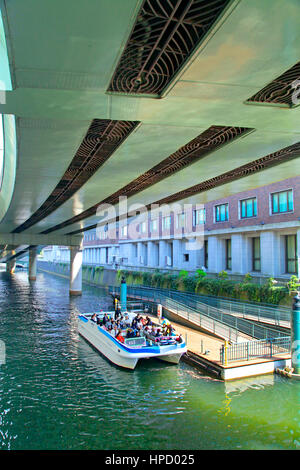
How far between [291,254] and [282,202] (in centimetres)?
453

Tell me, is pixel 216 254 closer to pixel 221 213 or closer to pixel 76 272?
pixel 221 213

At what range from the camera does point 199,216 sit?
4531 cm

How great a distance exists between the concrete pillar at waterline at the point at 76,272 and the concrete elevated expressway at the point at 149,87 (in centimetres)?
3498

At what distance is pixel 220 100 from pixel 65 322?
2401 centimetres

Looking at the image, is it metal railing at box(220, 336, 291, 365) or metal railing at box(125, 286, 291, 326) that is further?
metal railing at box(125, 286, 291, 326)

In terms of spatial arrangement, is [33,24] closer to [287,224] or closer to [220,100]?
[220,100]

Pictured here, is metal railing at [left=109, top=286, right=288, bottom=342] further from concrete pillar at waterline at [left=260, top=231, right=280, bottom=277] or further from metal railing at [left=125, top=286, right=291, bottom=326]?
concrete pillar at waterline at [left=260, top=231, right=280, bottom=277]

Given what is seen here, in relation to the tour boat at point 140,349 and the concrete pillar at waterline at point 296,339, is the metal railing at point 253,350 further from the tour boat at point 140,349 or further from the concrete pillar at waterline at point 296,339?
the tour boat at point 140,349

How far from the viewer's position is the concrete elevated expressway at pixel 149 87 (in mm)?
6164

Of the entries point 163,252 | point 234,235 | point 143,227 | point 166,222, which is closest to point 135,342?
point 234,235

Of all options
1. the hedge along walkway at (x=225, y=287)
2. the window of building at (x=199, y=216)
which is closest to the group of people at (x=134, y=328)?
the hedge along walkway at (x=225, y=287)

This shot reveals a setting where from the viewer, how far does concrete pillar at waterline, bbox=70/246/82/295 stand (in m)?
51.5

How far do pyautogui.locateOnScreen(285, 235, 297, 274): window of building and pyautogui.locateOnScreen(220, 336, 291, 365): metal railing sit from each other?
14.5 m

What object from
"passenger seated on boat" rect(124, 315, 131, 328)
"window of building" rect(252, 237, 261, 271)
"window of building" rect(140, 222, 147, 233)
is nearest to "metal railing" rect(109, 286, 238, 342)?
"passenger seated on boat" rect(124, 315, 131, 328)
